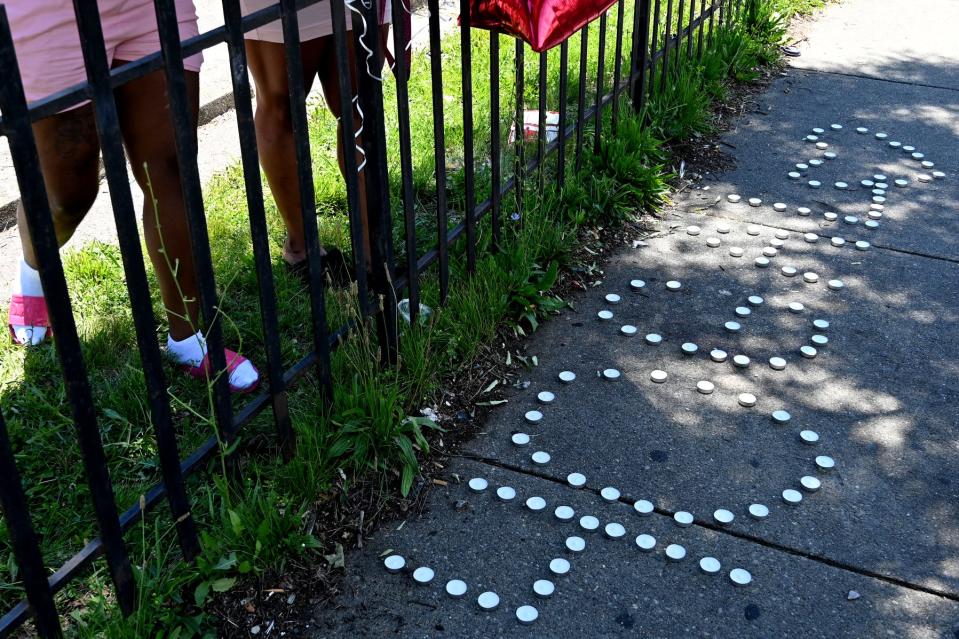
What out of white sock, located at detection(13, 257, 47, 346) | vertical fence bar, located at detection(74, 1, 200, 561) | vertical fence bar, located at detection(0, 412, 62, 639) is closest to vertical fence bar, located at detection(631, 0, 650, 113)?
white sock, located at detection(13, 257, 47, 346)

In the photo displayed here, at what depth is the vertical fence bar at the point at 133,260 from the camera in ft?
6.13

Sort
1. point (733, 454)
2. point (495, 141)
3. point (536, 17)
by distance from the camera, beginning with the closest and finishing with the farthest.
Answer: point (733, 454) → point (536, 17) → point (495, 141)

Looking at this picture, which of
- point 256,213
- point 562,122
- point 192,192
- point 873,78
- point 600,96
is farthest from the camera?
point 873,78

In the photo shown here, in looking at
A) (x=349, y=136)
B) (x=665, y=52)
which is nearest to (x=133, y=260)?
(x=349, y=136)

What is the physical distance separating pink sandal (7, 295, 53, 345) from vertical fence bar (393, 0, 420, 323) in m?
1.29

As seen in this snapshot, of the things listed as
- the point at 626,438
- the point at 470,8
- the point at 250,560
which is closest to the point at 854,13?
the point at 470,8

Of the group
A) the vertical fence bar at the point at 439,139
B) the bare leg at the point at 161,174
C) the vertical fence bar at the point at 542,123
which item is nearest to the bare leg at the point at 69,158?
the bare leg at the point at 161,174

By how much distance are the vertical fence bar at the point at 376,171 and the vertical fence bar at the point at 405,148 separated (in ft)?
0.28

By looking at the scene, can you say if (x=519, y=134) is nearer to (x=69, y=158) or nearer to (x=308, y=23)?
(x=308, y=23)

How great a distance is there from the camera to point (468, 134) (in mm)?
3355

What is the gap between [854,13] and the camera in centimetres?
720

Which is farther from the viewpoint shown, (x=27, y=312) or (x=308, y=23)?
(x=27, y=312)

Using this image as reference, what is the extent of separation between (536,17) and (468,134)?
1.57ft

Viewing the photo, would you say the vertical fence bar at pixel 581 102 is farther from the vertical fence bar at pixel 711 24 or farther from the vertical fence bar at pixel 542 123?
the vertical fence bar at pixel 711 24
